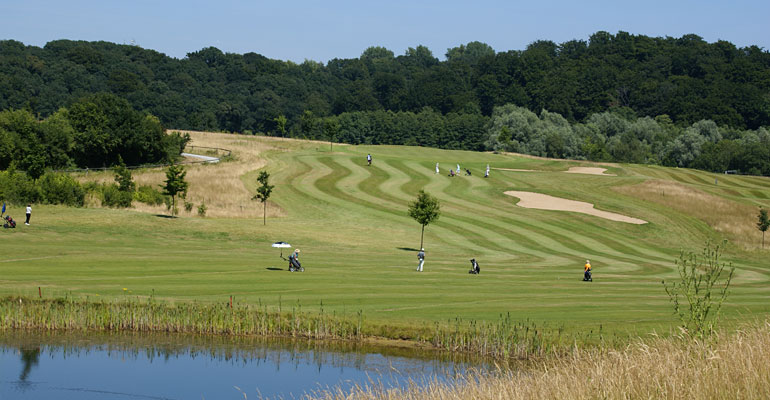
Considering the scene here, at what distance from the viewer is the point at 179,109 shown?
18162cm

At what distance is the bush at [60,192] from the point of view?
66250mm

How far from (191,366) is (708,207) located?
7010 centimetres

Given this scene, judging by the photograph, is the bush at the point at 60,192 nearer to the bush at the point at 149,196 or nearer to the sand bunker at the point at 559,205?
the bush at the point at 149,196

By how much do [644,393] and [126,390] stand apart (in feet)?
51.7

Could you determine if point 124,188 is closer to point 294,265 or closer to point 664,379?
point 294,265

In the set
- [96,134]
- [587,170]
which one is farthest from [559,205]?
[96,134]

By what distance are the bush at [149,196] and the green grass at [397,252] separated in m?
7.87

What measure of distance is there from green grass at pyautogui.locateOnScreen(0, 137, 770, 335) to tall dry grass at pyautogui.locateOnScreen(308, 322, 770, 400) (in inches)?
472

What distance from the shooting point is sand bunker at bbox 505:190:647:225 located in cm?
7750

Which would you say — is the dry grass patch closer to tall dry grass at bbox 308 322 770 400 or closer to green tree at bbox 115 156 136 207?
green tree at bbox 115 156 136 207

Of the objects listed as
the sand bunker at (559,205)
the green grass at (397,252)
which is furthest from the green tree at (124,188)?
the sand bunker at (559,205)

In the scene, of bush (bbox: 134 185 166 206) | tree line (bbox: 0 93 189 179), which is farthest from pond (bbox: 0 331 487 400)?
tree line (bbox: 0 93 189 179)

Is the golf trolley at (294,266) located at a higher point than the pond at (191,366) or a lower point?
higher

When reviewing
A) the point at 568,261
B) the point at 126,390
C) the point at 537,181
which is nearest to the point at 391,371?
the point at 126,390
